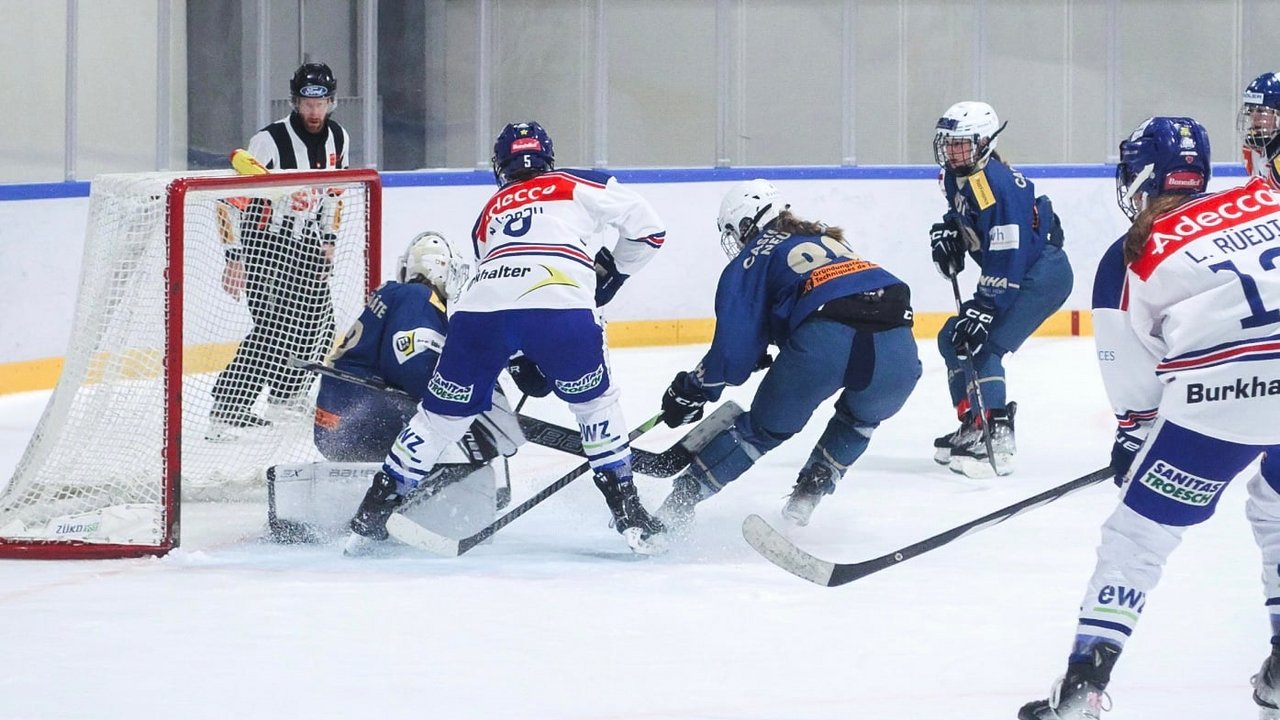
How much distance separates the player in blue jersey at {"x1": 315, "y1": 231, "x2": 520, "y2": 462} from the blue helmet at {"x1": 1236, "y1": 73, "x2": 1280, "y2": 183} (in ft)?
7.67

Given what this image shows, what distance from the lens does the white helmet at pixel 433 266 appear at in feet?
13.6

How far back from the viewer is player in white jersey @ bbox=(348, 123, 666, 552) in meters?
3.72

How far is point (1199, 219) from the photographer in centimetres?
251

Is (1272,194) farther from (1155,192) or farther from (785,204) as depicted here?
(785,204)

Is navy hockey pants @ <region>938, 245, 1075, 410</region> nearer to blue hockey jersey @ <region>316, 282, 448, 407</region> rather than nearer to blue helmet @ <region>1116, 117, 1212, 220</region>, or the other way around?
blue hockey jersey @ <region>316, 282, 448, 407</region>

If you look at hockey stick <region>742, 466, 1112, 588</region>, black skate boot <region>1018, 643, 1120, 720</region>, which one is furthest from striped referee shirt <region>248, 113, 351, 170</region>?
black skate boot <region>1018, 643, 1120, 720</region>

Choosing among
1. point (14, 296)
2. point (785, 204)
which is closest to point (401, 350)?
point (785, 204)

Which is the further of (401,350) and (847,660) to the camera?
(401,350)

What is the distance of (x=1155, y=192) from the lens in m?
2.63

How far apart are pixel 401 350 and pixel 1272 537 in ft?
6.77

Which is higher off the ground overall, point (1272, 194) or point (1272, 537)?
point (1272, 194)

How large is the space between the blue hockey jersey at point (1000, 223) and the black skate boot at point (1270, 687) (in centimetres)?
233

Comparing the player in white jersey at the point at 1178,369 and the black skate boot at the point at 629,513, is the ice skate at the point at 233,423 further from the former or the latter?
the player in white jersey at the point at 1178,369

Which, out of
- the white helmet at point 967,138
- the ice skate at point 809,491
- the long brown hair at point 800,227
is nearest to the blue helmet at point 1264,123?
the white helmet at point 967,138
